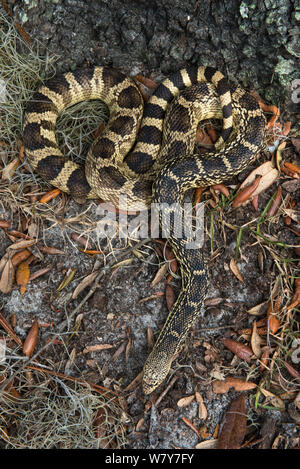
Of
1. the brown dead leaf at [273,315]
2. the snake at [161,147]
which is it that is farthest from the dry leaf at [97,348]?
the brown dead leaf at [273,315]

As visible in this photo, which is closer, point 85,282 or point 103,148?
point 85,282

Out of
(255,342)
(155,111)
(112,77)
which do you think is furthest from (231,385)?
(112,77)

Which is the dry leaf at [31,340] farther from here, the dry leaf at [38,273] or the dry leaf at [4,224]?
the dry leaf at [4,224]

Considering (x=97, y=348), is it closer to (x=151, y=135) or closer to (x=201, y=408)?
(x=201, y=408)

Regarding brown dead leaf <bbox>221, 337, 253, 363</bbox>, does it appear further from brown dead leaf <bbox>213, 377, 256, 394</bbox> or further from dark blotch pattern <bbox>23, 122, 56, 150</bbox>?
dark blotch pattern <bbox>23, 122, 56, 150</bbox>

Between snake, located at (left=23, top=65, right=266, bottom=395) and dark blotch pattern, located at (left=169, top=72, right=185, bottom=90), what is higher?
dark blotch pattern, located at (left=169, top=72, right=185, bottom=90)

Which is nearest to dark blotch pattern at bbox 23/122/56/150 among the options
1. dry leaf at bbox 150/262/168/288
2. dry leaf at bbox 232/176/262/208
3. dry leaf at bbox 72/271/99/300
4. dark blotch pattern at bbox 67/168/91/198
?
dark blotch pattern at bbox 67/168/91/198
